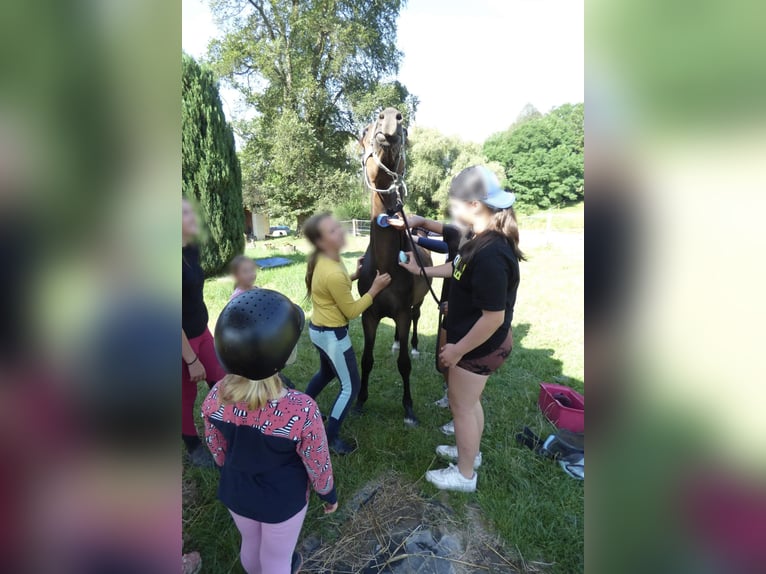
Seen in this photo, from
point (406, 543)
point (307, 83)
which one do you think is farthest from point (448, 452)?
point (307, 83)

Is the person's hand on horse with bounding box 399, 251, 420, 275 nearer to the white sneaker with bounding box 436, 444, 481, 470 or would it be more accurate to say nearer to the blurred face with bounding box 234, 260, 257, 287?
the blurred face with bounding box 234, 260, 257, 287

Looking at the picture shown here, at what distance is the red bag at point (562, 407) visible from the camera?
323cm

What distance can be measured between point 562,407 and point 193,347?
299 centimetres

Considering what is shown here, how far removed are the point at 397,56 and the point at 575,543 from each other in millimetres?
17849

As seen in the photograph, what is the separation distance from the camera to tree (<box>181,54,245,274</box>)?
5.42 feet

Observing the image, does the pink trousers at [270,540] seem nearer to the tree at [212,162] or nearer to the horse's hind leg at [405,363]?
the tree at [212,162]

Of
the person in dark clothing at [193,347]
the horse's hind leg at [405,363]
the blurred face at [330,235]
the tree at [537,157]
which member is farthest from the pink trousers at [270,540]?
the tree at [537,157]

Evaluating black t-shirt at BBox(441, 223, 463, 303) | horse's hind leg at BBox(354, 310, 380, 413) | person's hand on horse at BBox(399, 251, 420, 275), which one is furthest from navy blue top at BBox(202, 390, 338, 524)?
black t-shirt at BBox(441, 223, 463, 303)

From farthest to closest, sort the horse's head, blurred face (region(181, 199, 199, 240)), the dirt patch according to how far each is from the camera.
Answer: the horse's head
the dirt patch
blurred face (region(181, 199, 199, 240))

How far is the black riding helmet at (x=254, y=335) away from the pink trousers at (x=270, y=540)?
27.3 inches

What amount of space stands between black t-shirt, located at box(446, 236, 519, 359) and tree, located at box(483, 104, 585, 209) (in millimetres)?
17261
